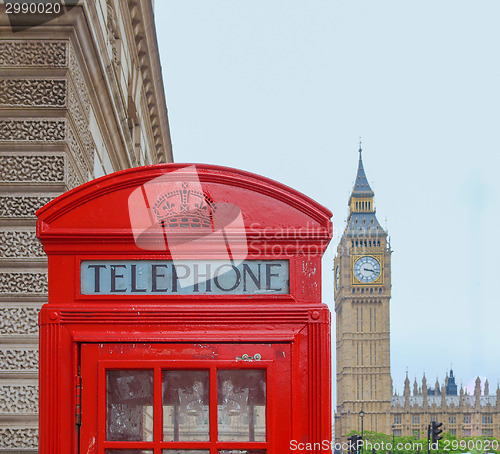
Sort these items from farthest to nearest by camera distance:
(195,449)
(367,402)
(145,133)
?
(367,402), (145,133), (195,449)

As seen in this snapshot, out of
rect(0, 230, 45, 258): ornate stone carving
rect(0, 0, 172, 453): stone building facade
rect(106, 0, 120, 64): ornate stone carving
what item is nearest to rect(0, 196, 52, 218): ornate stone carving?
rect(0, 0, 172, 453): stone building facade

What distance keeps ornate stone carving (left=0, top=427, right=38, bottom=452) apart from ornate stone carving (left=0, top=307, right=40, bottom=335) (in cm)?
54

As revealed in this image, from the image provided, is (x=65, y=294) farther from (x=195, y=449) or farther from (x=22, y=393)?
(x=22, y=393)

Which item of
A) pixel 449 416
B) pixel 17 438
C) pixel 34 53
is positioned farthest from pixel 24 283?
pixel 449 416

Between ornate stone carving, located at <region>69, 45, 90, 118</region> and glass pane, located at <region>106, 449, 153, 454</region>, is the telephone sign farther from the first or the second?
ornate stone carving, located at <region>69, 45, 90, 118</region>

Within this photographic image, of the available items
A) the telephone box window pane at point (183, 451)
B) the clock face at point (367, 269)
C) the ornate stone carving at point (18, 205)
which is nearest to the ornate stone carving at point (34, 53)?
the ornate stone carving at point (18, 205)

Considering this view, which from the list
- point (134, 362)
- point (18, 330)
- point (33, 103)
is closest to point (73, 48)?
point (33, 103)

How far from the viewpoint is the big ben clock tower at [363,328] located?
90438 millimetres

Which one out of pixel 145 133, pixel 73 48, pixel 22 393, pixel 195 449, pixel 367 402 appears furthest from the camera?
pixel 367 402

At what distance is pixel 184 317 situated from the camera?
2.79 metres

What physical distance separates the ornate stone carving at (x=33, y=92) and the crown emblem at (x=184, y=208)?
2211mm

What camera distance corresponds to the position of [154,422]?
273cm

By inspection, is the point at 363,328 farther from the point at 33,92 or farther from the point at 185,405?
the point at 185,405

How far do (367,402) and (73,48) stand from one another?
3511 inches
